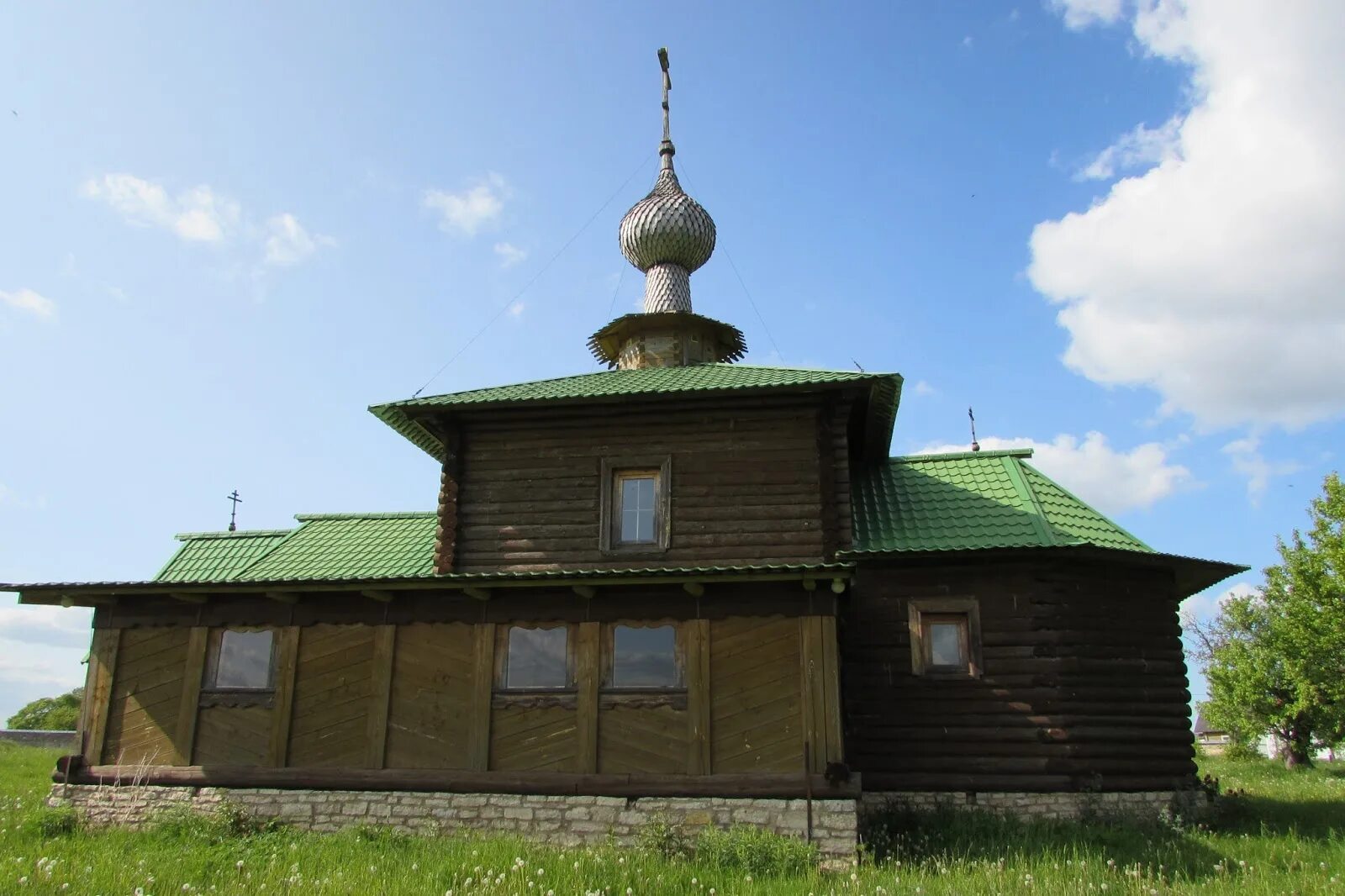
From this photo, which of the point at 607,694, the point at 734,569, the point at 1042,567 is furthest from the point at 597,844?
the point at 1042,567

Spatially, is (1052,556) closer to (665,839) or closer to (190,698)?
(665,839)

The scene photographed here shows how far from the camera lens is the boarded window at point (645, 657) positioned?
1127 centimetres

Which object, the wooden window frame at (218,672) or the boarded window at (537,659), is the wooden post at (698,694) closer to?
the boarded window at (537,659)

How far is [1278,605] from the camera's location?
90.4 ft

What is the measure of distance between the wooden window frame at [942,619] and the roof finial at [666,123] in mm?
10974

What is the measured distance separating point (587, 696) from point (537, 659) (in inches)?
32.1

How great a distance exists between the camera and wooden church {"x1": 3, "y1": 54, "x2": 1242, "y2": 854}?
1094cm

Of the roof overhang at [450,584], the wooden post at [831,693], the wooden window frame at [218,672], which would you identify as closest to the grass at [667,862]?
the wooden post at [831,693]

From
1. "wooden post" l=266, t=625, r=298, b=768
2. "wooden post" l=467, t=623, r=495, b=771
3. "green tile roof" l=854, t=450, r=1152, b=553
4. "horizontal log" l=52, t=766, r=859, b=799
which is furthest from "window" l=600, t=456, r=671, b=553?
"wooden post" l=266, t=625, r=298, b=768

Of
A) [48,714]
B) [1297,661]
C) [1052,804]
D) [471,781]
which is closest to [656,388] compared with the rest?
[471,781]

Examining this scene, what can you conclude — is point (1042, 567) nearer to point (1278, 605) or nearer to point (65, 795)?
point (65, 795)

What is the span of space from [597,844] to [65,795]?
6.83 metres

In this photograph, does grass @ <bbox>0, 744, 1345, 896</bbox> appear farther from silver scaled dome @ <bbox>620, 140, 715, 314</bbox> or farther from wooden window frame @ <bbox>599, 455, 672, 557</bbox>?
silver scaled dome @ <bbox>620, 140, 715, 314</bbox>

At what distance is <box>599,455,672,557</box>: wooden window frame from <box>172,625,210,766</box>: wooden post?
17.2ft
